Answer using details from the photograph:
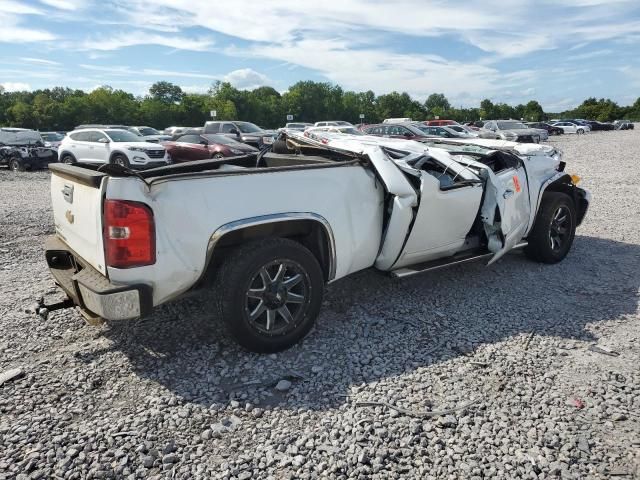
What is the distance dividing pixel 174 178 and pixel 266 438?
65.3 inches

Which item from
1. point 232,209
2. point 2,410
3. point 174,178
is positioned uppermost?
point 174,178

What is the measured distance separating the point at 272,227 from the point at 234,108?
270 ft

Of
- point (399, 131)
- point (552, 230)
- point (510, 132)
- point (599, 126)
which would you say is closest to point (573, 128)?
point (599, 126)

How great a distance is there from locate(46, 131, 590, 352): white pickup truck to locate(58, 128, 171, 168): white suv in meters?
12.2

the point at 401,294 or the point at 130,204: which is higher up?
the point at 130,204

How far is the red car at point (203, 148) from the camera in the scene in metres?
16.3

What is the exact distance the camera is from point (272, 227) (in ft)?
11.2

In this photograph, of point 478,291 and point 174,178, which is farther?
point 478,291

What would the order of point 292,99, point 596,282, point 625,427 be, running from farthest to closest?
point 292,99 → point 596,282 → point 625,427

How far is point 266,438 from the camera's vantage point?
261cm

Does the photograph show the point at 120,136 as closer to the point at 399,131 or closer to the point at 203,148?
the point at 203,148

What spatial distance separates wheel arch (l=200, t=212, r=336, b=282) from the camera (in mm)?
3150

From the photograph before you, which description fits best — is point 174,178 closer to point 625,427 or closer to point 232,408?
point 232,408

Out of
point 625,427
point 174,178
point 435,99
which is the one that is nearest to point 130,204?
point 174,178
